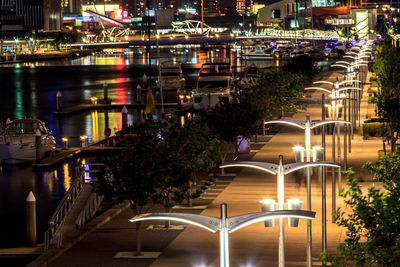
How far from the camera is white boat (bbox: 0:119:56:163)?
41812 mm

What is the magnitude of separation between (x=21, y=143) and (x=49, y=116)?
87.4 ft

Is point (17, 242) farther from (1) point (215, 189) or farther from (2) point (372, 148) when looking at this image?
(2) point (372, 148)

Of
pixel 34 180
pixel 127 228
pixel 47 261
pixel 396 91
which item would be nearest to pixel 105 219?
pixel 127 228

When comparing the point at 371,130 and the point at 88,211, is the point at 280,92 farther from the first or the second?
the point at 88,211

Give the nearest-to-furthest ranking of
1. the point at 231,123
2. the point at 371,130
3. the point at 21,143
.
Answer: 1. the point at 231,123
2. the point at 371,130
3. the point at 21,143

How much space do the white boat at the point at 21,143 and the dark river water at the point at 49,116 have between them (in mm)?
813

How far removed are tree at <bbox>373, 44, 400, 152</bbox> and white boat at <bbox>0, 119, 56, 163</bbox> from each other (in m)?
15.5

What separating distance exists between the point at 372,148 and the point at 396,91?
442 cm

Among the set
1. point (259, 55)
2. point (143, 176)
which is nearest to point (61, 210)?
point (143, 176)

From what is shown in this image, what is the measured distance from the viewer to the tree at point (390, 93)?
32969mm

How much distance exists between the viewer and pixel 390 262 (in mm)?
10352

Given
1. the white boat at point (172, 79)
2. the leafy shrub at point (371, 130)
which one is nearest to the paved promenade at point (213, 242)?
the leafy shrub at point (371, 130)

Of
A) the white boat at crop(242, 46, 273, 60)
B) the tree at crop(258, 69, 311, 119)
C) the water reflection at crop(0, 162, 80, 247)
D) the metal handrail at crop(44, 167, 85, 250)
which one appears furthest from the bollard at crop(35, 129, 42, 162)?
the white boat at crop(242, 46, 273, 60)

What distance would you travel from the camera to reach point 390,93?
134 ft
